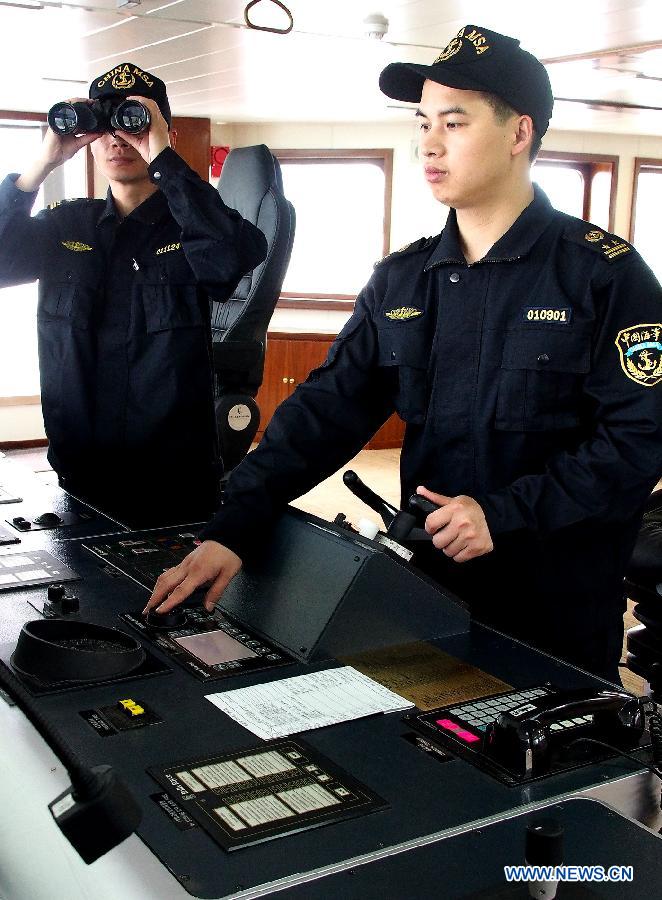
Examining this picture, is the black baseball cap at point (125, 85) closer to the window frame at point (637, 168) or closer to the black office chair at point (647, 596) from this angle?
the black office chair at point (647, 596)

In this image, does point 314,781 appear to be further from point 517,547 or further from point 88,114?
point 88,114

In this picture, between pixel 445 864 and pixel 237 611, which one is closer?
pixel 445 864

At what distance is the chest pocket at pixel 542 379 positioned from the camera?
5.37ft

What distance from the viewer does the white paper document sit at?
1.21m

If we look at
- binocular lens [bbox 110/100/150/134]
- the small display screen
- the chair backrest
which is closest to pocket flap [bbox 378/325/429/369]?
the small display screen

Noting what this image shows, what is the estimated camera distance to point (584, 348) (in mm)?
1634

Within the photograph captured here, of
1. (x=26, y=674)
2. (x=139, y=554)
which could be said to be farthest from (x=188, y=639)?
(x=139, y=554)

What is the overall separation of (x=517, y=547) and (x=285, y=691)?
0.57m

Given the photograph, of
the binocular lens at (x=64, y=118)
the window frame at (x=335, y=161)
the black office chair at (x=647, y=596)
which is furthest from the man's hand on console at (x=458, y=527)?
the window frame at (x=335, y=161)

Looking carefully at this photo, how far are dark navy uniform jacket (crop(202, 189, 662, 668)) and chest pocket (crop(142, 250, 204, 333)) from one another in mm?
641

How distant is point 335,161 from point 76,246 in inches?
236

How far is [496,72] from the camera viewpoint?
1663 millimetres

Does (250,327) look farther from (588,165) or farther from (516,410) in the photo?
(588,165)

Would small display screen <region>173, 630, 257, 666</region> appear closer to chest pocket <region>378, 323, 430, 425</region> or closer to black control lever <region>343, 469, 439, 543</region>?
black control lever <region>343, 469, 439, 543</region>
